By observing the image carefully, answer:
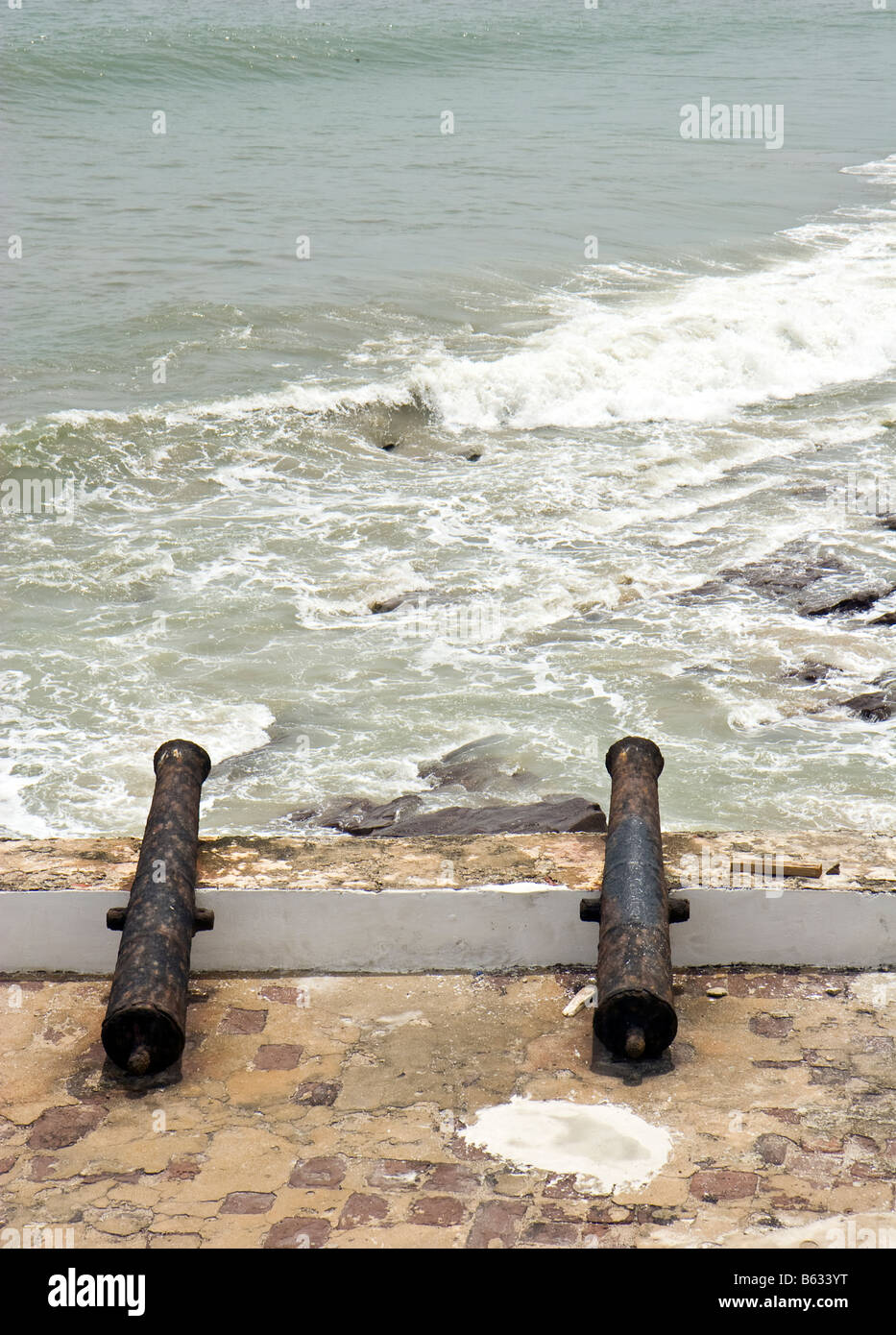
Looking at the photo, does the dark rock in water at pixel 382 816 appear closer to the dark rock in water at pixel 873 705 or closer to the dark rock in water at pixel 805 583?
the dark rock in water at pixel 873 705

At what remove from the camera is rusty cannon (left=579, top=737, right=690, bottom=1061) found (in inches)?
166

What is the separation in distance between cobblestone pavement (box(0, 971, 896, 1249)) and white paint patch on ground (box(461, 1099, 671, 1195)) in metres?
0.05

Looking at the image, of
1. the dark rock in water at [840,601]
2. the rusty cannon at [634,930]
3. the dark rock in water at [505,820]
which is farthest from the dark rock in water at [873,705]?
the rusty cannon at [634,930]

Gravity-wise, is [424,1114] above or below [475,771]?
below

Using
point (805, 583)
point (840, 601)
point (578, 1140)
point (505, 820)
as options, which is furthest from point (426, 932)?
point (805, 583)

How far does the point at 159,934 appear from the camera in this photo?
14.6ft

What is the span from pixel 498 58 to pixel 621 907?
3727cm

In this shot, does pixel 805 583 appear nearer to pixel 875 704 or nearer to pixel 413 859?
pixel 875 704

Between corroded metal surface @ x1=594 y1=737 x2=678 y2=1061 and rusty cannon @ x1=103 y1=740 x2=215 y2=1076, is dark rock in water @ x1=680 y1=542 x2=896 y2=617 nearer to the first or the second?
corroded metal surface @ x1=594 y1=737 x2=678 y2=1061

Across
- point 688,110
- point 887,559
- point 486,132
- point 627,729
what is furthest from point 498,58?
point 627,729

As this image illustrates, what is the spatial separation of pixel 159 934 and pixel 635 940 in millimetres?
1524

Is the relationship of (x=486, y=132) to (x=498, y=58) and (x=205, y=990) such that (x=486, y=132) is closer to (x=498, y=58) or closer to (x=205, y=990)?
(x=498, y=58)

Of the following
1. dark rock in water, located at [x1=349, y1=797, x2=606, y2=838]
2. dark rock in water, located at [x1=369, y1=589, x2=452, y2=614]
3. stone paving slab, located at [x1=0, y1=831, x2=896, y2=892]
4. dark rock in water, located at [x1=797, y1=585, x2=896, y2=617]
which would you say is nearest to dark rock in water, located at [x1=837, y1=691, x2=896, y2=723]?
dark rock in water, located at [x1=797, y1=585, x2=896, y2=617]
